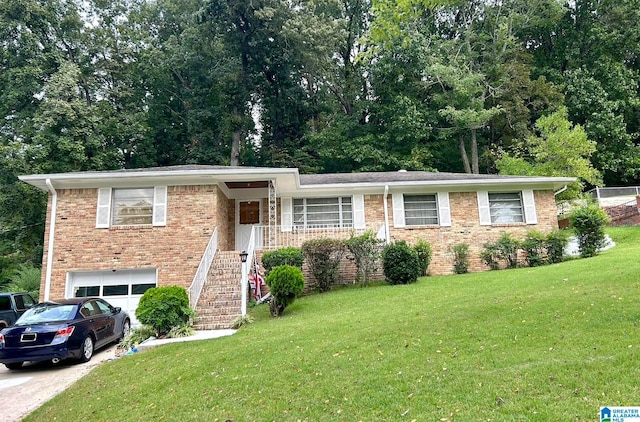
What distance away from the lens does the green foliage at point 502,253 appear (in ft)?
43.4

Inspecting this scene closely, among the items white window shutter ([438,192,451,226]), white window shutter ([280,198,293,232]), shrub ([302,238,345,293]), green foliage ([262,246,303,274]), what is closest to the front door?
white window shutter ([280,198,293,232])

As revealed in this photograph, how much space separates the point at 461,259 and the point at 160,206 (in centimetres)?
1013

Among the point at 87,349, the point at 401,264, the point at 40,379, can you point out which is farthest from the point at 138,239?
the point at 401,264

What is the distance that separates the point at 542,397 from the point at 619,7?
113 feet

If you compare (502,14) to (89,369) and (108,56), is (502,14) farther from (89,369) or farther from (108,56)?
(89,369)

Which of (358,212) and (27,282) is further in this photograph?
(27,282)

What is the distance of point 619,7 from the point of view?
2800cm

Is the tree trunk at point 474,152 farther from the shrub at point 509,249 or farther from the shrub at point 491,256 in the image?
the shrub at point 491,256

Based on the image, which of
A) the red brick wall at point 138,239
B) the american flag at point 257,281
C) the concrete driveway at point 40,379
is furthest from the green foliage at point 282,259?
the concrete driveway at point 40,379

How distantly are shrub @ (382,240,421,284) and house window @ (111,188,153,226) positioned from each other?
766 cm

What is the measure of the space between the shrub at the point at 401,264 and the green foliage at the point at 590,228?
217 inches

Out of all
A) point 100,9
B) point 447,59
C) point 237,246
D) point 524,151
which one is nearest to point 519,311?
point 237,246

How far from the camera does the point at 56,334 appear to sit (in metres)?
8.01

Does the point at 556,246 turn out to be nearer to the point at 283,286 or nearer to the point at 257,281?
the point at 283,286
